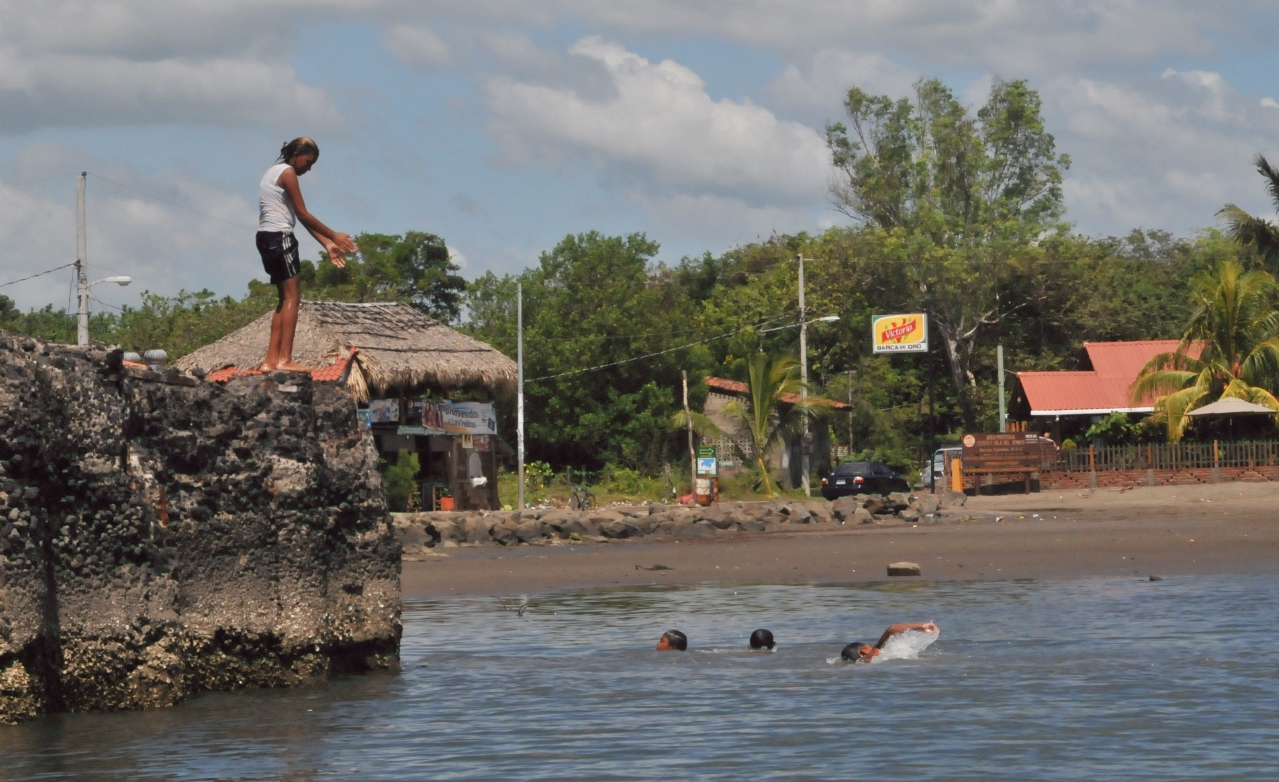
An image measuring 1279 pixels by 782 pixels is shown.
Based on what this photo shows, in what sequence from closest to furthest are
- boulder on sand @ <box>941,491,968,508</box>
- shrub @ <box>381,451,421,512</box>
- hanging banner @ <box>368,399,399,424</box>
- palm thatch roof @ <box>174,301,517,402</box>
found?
1. boulder on sand @ <box>941,491,968,508</box>
2. shrub @ <box>381,451,421,512</box>
3. palm thatch roof @ <box>174,301,517,402</box>
4. hanging banner @ <box>368,399,399,424</box>

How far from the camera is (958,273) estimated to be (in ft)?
166

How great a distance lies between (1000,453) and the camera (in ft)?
123

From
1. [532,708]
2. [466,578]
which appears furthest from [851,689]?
[466,578]

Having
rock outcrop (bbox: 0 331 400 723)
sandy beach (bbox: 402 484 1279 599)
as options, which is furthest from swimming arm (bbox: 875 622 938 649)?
sandy beach (bbox: 402 484 1279 599)

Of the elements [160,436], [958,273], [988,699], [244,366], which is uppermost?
[958,273]

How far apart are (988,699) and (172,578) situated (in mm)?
5238

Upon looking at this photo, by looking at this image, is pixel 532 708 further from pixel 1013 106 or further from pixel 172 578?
pixel 1013 106

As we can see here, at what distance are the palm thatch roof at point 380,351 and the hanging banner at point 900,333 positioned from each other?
16.2 meters

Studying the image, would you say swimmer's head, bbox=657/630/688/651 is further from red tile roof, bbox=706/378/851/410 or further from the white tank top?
red tile roof, bbox=706/378/851/410

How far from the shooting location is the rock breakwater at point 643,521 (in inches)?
1073

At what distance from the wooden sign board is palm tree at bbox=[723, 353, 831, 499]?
18.5 feet

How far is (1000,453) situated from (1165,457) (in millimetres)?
4215

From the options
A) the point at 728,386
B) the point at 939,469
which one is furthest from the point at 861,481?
the point at 728,386

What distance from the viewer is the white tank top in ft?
34.7
